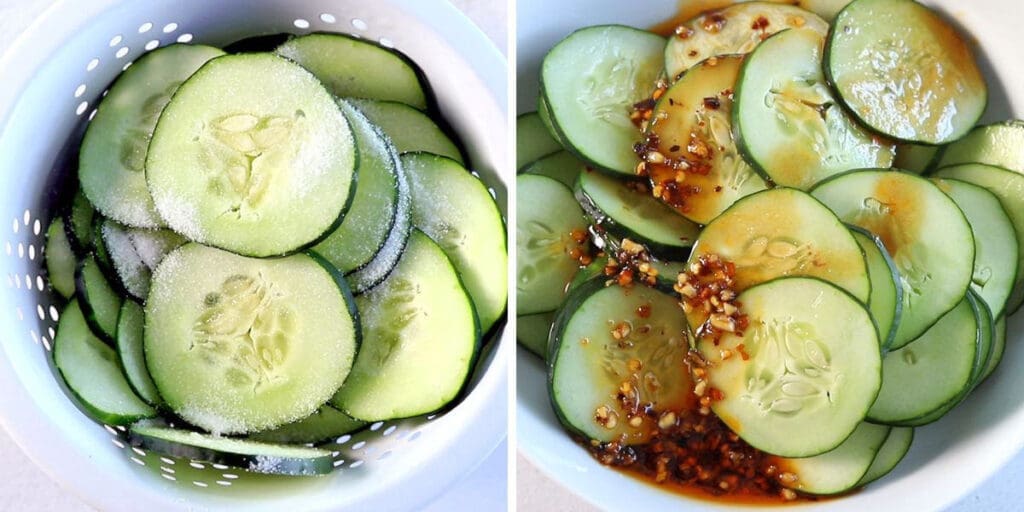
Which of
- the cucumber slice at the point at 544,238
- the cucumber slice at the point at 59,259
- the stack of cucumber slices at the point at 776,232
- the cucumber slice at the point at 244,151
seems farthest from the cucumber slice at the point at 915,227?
the cucumber slice at the point at 59,259

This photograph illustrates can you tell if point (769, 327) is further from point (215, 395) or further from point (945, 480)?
point (215, 395)

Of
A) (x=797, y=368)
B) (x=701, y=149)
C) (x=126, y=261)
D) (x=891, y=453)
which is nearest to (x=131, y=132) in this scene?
(x=126, y=261)

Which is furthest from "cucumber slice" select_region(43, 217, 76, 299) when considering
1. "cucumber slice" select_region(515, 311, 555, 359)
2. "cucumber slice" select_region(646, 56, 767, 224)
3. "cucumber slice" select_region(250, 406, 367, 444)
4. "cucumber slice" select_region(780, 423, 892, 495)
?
"cucumber slice" select_region(780, 423, 892, 495)

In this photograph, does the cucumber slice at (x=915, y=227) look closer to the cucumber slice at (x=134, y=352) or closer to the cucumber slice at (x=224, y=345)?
the cucumber slice at (x=224, y=345)

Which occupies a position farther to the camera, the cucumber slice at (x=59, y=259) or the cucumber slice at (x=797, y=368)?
the cucumber slice at (x=59, y=259)

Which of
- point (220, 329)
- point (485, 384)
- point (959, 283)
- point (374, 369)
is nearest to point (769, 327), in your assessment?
point (959, 283)

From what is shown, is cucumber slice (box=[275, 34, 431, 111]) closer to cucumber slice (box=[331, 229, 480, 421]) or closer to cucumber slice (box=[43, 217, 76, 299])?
cucumber slice (box=[331, 229, 480, 421])
